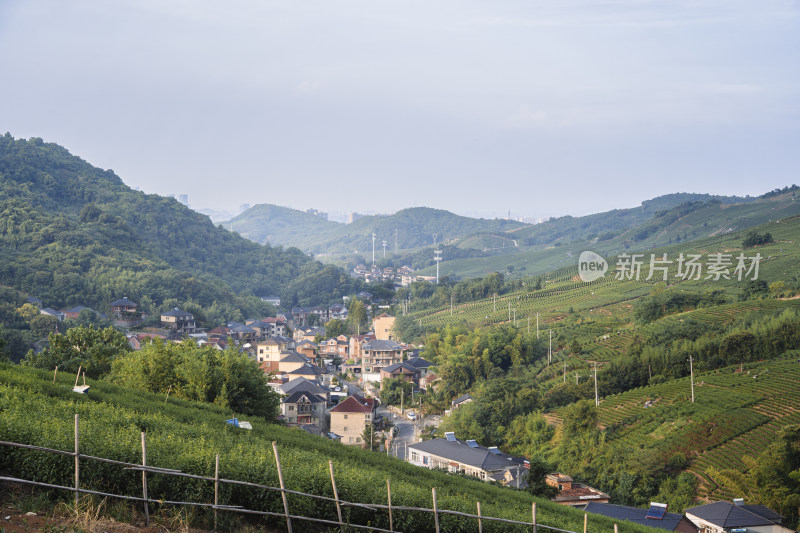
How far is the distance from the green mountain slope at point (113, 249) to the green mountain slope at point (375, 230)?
55.3 m

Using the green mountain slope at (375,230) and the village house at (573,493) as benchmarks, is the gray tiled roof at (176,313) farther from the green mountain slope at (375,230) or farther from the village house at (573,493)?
the green mountain slope at (375,230)

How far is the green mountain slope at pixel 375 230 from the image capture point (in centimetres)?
11706

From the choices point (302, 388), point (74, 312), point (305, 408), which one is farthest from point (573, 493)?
point (74, 312)

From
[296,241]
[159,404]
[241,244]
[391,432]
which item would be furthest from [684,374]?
[296,241]

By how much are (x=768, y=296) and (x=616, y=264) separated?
46.5 ft

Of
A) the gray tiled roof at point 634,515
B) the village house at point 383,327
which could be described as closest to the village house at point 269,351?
the village house at point 383,327

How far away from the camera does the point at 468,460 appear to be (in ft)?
45.5

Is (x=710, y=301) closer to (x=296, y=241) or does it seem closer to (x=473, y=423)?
(x=473, y=423)

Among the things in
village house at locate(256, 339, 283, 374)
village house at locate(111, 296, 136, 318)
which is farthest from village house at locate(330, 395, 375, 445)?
village house at locate(111, 296, 136, 318)

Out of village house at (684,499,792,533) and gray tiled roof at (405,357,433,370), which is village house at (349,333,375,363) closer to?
gray tiled roof at (405,357,433,370)

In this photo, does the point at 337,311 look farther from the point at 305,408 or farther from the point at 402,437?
the point at 402,437

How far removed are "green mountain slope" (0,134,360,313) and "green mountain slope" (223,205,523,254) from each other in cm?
5527

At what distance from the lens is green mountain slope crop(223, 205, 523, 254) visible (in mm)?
117062

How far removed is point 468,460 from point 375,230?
357 ft
